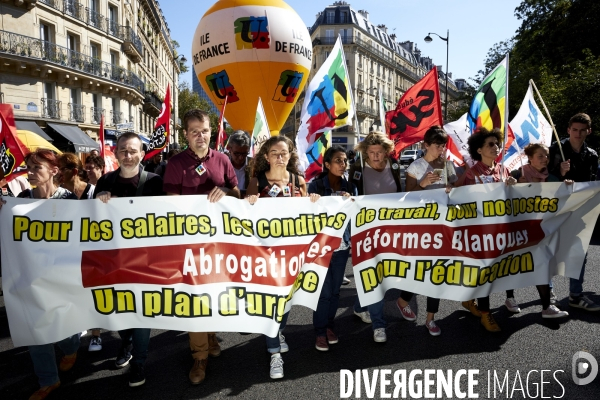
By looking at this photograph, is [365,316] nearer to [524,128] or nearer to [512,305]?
[512,305]

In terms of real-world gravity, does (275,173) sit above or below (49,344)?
above

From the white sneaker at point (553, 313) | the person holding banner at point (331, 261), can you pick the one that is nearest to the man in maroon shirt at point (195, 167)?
the person holding banner at point (331, 261)

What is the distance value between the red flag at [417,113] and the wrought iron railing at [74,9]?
23.6 metres

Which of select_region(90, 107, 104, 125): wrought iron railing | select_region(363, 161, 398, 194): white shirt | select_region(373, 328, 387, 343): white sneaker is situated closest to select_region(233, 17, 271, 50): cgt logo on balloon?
select_region(363, 161, 398, 194): white shirt

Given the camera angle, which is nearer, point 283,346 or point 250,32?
point 283,346

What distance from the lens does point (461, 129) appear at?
250 inches

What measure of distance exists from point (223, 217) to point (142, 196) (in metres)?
0.67

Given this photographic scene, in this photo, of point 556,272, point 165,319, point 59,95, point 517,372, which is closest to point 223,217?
point 165,319

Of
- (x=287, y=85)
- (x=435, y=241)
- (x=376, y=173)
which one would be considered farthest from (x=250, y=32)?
(x=435, y=241)

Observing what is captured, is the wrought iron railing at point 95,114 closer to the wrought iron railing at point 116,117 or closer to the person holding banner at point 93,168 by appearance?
the wrought iron railing at point 116,117

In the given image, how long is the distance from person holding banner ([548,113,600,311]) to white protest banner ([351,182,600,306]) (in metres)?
0.67

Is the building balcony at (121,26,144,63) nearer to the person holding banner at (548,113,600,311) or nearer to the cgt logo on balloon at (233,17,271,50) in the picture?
the cgt logo on balloon at (233,17,271,50)

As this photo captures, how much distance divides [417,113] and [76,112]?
23516mm

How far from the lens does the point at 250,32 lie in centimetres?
1074
